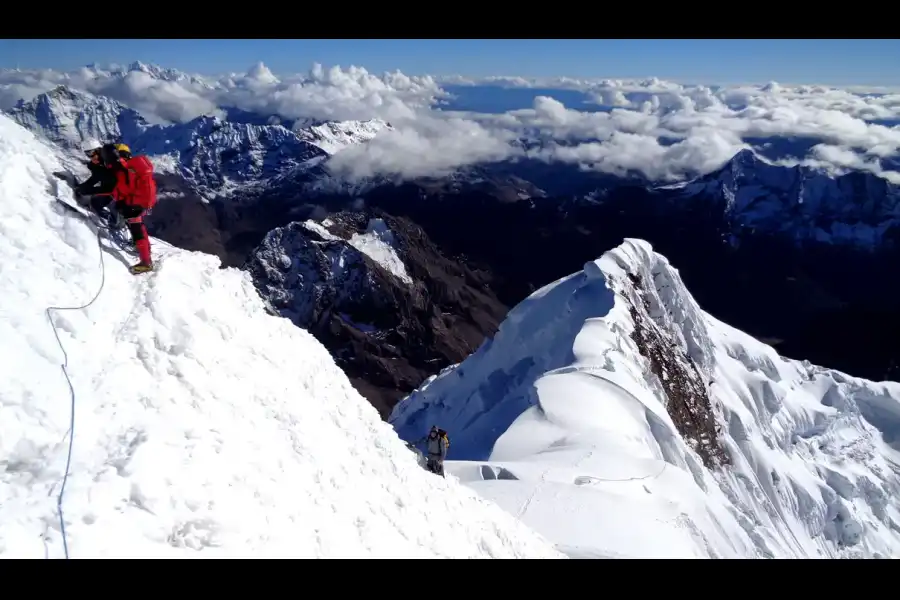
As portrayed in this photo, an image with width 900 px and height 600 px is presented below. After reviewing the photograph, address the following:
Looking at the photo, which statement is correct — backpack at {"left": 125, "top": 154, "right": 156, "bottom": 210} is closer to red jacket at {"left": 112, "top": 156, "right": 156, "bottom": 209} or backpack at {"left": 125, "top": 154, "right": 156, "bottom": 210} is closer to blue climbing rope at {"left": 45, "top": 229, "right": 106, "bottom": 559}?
red jacket at {"left": 112, "top": 156, "right": 156, "bottom": 209}

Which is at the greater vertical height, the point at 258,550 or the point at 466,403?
the point at 258,550

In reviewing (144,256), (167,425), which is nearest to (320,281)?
(144,256)

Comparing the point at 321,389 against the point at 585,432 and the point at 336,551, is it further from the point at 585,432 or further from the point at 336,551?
the point at 585,432

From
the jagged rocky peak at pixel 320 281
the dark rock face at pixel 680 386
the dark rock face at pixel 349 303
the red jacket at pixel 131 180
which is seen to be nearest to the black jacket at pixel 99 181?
the red jacket at pixel 131 180

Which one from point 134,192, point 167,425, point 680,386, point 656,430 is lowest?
point 680,386

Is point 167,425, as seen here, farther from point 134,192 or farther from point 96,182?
point 96,182
